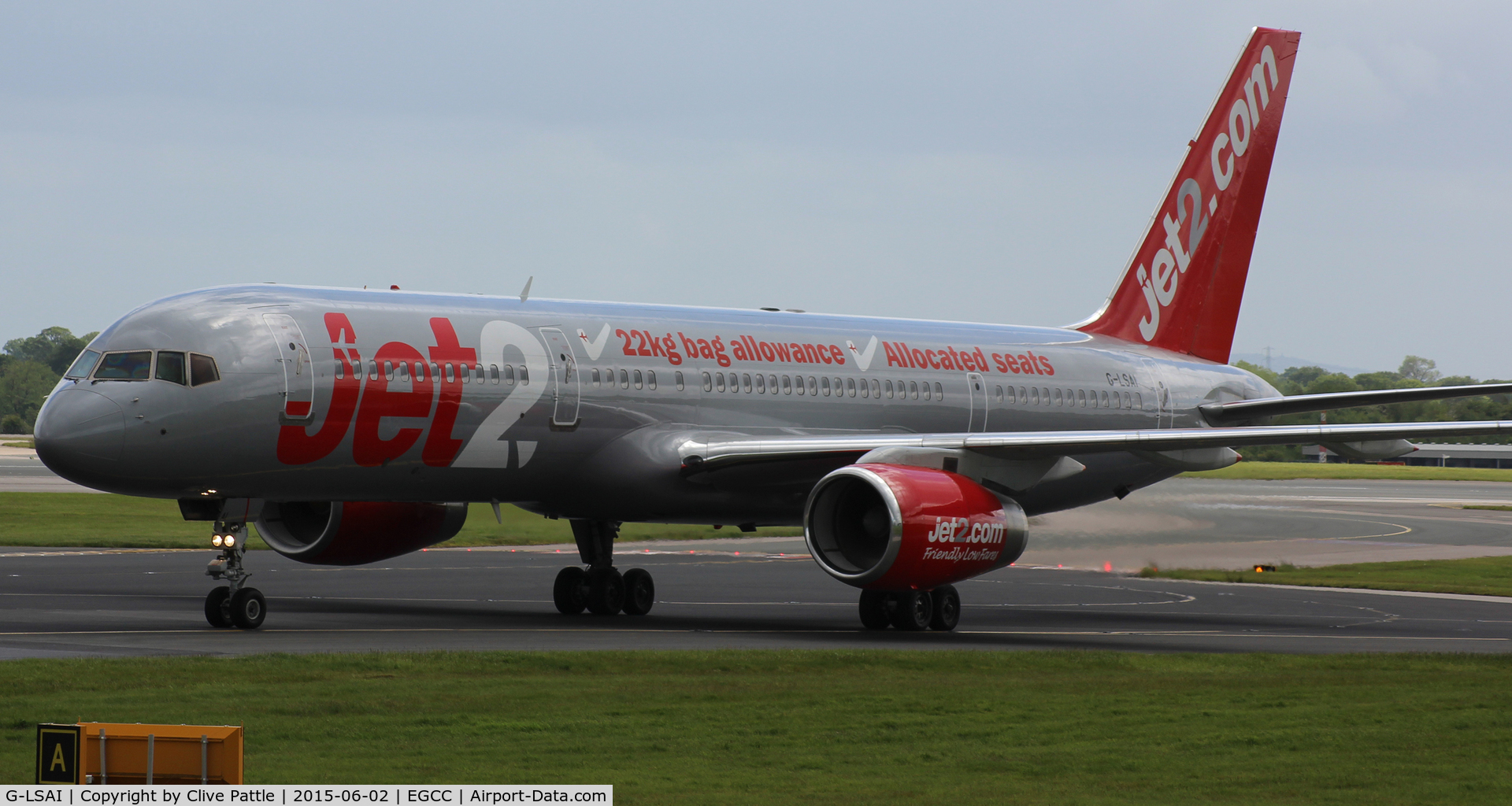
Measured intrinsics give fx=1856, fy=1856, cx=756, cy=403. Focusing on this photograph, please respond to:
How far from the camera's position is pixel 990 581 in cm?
3700

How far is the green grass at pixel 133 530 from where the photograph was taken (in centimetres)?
4375

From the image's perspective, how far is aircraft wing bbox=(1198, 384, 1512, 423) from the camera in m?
26.1

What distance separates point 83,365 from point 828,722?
11.4m

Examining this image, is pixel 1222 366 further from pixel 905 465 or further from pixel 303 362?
pixel 303 362

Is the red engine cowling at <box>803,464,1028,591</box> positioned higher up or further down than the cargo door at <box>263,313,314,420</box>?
further down

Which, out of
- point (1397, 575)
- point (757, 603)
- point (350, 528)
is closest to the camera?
point (350, 528)

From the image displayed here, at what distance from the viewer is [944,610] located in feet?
82.0

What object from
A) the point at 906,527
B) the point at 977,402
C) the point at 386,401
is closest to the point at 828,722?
the point at 906,527

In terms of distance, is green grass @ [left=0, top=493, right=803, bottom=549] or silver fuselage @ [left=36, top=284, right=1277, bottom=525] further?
green grass @ [left=0, top=493, right=803, bottom=549]

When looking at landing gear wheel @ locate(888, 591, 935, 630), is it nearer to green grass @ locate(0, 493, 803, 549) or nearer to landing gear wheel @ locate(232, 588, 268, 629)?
landing gear wheel @ locate(232, 588, 268, 629)

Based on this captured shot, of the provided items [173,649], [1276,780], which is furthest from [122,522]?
[1276,780]

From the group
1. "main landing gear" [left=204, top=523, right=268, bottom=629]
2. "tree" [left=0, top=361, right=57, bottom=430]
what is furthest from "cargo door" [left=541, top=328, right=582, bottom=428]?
"tree" [left=0, top=361, right=57, bottom=430]

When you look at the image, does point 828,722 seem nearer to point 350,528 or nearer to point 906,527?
point 906,527

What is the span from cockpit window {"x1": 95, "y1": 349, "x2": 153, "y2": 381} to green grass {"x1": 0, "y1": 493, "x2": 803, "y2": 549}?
1855 cm
